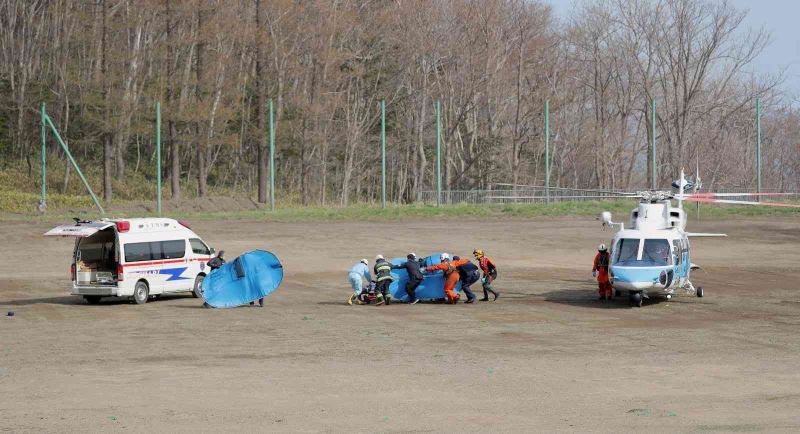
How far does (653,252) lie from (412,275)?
6.16m

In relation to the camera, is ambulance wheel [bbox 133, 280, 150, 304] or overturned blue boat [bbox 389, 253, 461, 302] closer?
Result: ambulance wheel [bbox 133, 280, 150, 304]

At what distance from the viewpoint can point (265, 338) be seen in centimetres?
2277

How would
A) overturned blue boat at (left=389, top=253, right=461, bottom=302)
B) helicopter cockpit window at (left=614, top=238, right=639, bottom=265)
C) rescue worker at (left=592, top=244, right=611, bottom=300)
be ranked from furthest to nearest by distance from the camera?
1. rescue worker at (left=592, top=244, right=611, bottom=300)
2. overturned blue boat at (left=389, top=253, right=461, bottom=302)
3. helicopter cockpit window at (left=614, top=238, right=639, bottom=265)

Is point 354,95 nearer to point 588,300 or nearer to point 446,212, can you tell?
point 446,212

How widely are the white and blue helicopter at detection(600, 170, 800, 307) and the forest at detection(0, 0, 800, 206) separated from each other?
36.8m

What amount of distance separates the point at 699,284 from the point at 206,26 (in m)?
39.5

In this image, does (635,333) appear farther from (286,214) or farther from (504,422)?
(286,214)

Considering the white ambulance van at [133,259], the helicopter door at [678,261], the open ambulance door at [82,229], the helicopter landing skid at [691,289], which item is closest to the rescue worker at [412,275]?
the white ambulance van at [133,259]

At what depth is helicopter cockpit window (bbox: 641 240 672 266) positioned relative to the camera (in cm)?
2869

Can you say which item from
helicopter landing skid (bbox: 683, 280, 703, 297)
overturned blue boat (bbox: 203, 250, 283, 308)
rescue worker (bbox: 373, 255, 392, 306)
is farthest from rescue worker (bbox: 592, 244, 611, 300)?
overturned blue boat (bbox: 203, 250, 283, 308)

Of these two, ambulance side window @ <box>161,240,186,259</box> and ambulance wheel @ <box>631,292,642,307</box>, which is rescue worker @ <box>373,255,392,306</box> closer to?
ambulance side window @ <box>161,240,186,259</box>

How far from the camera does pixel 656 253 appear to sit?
28.9m

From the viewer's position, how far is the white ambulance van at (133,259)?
29406 millimetres

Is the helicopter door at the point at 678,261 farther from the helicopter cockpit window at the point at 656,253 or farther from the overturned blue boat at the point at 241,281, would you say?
the overturned blue boat at the point at 241,281
